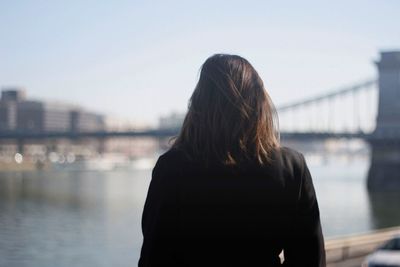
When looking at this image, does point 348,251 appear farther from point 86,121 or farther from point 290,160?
point 86,121

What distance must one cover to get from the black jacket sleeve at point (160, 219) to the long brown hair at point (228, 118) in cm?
9

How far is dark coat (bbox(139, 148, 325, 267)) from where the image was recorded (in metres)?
1.70

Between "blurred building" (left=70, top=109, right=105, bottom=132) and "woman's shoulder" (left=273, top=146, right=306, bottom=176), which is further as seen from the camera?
"blurred building" (left=70, top=109, right=105, bottom=132)

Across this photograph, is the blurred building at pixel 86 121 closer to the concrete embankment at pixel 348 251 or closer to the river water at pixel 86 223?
the river water at pixel 86 223

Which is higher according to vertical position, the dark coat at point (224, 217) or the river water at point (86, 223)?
the dark coat at point (224, 217)

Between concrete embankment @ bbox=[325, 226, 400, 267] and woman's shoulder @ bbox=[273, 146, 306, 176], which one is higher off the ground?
woman's shoulder @ bbox=[273, 146, 306, 176]

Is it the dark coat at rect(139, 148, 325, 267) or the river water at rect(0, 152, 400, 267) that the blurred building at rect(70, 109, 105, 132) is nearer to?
the river water at rect(0, 152, 400, 267)

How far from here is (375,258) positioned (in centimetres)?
819

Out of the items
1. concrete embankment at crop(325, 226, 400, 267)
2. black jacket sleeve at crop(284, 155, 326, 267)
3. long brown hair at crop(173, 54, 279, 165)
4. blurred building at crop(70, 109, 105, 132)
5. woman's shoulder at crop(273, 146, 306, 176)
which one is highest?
long brown hair at crop(173, 54, 279, 165)

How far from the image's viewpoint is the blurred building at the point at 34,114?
13462cm

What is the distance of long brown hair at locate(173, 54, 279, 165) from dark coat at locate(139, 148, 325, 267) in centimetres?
4

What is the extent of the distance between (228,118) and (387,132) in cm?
5928

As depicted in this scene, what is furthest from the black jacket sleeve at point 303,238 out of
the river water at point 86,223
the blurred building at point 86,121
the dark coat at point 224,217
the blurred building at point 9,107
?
the blurred building at point 86,121

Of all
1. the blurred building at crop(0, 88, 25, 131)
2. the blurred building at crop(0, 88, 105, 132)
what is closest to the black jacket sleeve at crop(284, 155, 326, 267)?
the blurred building at crop(0, 88, 105, 132)
